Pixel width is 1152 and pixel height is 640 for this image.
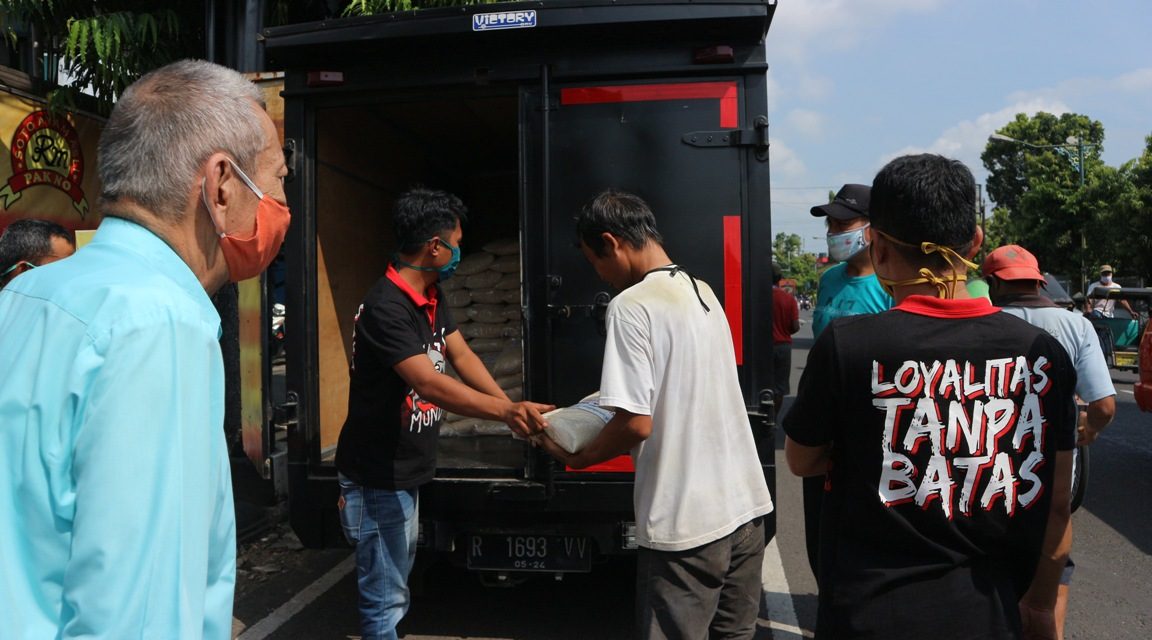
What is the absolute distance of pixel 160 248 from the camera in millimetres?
1165

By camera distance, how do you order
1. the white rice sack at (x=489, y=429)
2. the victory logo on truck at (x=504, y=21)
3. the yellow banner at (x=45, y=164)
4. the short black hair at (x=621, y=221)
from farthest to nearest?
the yellow banner at (x=45, y=164) < the white rice sack at (x=489, y=429) < the victory logo on truck at (x=504, y=21) < the short black hair at (x=621, y=221)

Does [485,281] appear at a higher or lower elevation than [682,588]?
higher

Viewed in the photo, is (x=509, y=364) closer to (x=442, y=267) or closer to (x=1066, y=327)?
(x=442, y=267)

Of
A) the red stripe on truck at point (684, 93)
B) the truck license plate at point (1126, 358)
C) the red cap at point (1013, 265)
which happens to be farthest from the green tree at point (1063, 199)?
the red stripe on truck at point (684, 93)

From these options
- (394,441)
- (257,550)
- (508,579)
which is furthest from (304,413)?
(257,550)

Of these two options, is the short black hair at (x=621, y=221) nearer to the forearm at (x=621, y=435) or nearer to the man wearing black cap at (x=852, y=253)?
the forearm at (x=621, y=435)

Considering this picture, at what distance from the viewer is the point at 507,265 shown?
5.69 metres

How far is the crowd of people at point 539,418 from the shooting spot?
970 millimetres

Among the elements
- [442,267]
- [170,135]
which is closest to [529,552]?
[442,267]

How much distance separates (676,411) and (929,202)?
1.00 metres

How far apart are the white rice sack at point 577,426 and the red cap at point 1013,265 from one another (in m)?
2.19

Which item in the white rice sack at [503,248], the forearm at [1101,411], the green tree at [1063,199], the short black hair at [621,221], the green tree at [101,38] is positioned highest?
the green tree at [1063,199]

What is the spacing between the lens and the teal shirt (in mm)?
3500

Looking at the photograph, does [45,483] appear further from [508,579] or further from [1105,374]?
[1105,374]
